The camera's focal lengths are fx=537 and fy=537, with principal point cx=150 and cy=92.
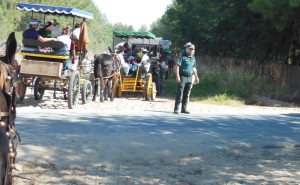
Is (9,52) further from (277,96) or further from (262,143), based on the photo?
(277,96)

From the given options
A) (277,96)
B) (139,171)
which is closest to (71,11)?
(139,171)

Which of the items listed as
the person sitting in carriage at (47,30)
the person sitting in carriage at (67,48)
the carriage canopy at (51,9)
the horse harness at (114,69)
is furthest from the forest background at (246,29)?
the person sitting in carriage at (47,30)

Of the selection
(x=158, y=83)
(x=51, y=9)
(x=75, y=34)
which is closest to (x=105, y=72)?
(x=75, y=34)

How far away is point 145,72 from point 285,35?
26.9 feet

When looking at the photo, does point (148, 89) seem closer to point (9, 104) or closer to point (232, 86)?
point (232, 86)

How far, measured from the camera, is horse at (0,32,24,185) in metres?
3.88

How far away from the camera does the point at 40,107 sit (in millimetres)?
13977

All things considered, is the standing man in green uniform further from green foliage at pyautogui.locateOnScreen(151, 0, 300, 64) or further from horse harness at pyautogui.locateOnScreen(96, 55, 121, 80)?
green foliage at pyautogui.locateOnScreen(151, 0, 300, 64)

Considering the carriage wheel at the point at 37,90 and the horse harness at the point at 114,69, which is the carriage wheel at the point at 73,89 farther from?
the horse harness at the point at 114,69

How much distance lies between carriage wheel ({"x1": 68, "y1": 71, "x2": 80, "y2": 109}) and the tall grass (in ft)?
26.5

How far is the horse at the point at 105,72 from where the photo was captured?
16.8 meters

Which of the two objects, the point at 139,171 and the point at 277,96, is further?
the point at 277,96

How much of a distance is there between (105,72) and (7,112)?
41.6ft

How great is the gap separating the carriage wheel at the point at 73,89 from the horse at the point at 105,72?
210cm
